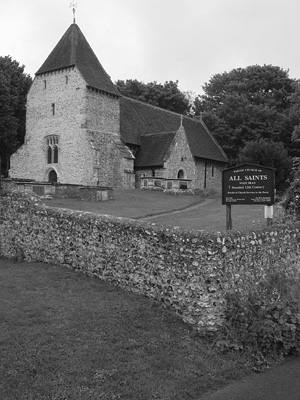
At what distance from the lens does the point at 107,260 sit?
8.98 m

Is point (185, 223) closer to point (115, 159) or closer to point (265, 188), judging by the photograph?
point (265, 188)

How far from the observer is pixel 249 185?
30.1ft

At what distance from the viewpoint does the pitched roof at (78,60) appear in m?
32.5

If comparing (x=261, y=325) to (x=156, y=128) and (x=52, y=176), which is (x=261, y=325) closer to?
(x=52, y=176)

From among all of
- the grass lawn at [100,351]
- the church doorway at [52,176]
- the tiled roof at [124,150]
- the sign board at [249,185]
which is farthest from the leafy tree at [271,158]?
the grass lawn at [100,351]

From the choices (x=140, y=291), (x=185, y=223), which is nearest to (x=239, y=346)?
(x=140, y=291)

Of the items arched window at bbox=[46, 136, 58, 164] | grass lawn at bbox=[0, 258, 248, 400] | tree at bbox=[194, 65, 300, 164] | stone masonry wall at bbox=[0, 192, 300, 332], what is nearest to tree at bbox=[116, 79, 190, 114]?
tree at bbox=[194, 65, 300, 164]

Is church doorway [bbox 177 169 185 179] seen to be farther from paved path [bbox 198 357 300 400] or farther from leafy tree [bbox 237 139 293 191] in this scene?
paved path [bbox 198 357 300 400]

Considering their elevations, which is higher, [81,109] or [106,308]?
[81,109]

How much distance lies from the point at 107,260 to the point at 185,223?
734 centimetres

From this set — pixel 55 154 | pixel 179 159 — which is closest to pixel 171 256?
pixel 55 154

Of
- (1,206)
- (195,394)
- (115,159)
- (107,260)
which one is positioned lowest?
(195,394)

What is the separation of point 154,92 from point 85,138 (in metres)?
27.2

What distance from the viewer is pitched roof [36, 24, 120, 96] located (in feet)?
107
